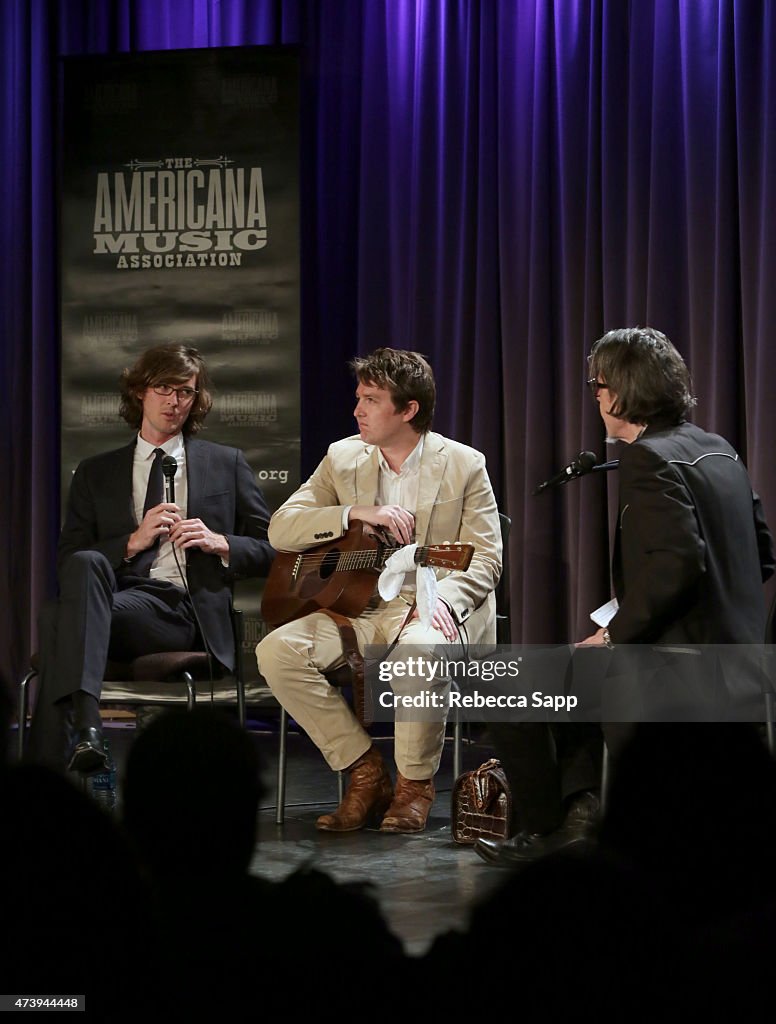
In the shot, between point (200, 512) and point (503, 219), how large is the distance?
197 centimetres

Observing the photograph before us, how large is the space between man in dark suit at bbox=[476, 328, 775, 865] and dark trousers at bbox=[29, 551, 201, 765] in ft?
3.85

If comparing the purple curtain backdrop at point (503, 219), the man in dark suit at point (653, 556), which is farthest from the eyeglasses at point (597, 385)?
the purple curtain backdrop at point (503, 219)

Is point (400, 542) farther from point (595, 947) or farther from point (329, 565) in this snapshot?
point (595, 947)

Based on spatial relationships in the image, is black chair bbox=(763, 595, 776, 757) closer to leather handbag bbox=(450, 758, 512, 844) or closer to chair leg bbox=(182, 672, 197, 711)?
leather handbag bbox=(450, 758, 512, 844)

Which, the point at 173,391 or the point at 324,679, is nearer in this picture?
the point at 324,679

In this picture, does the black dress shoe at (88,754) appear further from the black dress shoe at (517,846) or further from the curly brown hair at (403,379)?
the curly brown hair at (403,379)

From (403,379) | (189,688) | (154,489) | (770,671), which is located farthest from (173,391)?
(770,671)

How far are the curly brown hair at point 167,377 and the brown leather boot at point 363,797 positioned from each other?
1.39 m

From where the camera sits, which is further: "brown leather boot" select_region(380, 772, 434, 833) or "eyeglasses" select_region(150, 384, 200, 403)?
"eyeglasses" select_region(150, 384, 200, 403)

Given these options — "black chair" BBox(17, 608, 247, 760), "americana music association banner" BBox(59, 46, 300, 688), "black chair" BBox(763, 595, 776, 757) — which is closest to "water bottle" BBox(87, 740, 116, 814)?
"black chair" BBox(17, 608, 247, 760)

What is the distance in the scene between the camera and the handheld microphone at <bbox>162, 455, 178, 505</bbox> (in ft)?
12.7

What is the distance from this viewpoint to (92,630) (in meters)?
3.53

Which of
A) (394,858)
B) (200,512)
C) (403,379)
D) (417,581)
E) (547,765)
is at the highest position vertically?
(403,379)

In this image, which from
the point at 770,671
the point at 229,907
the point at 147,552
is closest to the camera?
the point at 229,907
